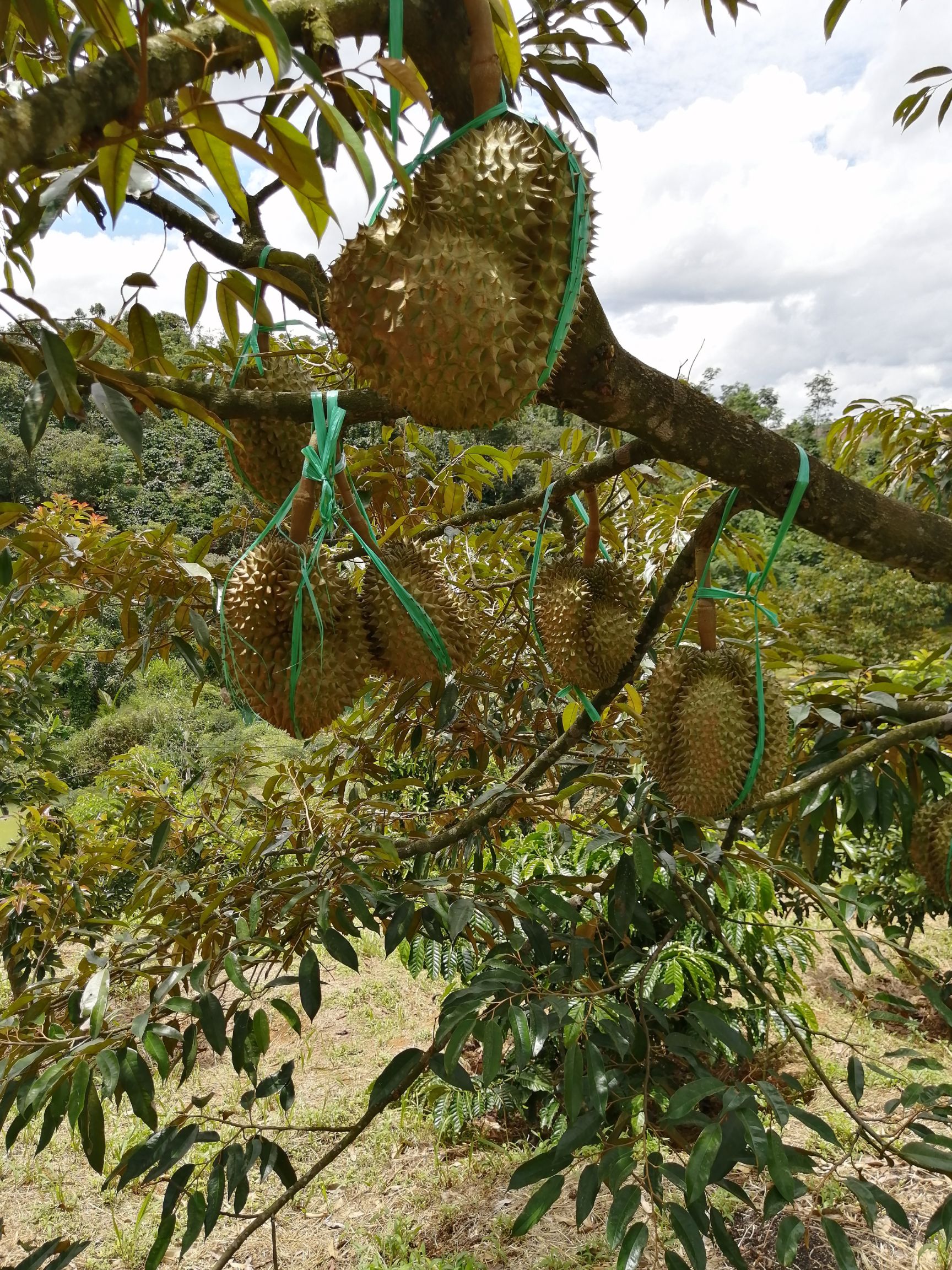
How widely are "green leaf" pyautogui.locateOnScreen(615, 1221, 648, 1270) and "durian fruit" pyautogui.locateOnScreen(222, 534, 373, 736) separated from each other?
63 centimetres

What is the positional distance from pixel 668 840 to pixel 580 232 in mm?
850

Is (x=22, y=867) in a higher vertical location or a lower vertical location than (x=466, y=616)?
lower

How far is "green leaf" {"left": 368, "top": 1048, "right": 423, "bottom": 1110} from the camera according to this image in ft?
3.30

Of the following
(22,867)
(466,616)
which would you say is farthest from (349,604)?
(22,867)

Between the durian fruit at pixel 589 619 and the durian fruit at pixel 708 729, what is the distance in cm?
8

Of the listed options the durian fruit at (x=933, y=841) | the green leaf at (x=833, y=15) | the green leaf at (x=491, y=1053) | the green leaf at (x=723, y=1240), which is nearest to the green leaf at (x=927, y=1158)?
the green leaf at (x=723, y=1240)

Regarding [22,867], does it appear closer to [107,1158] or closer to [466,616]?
[107,1158]

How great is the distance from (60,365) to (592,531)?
79cm

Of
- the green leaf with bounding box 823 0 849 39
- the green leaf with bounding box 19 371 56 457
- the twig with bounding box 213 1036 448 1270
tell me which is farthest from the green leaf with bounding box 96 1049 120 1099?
the green leaf with bounding box 823 0 849 39

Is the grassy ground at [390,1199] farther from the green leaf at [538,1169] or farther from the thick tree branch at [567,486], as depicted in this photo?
the thick tree branch at [567,486]

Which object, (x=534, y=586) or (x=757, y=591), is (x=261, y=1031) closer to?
(x=534, y=586)

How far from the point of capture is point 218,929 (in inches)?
45.9

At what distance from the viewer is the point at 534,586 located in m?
1.20

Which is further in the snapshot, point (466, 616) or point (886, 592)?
point (886, 592)
